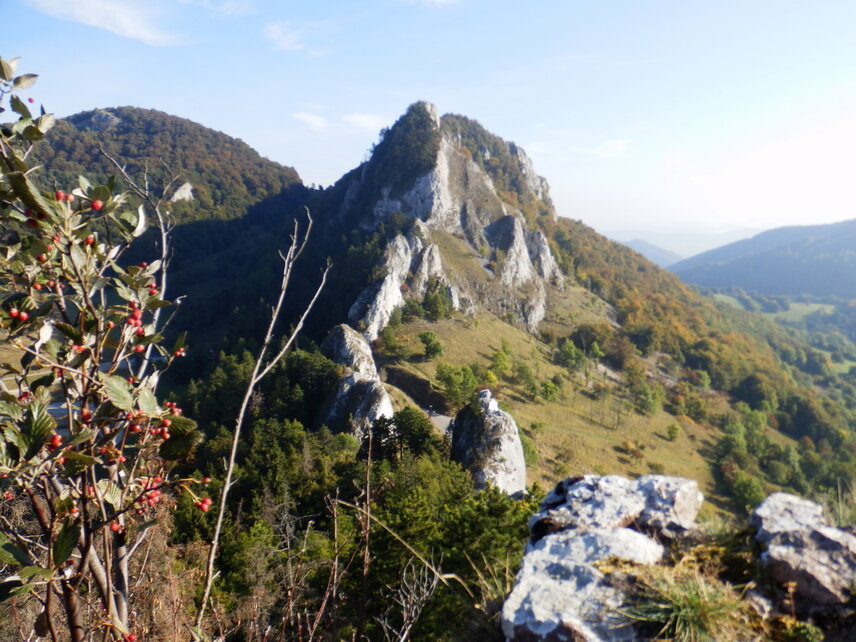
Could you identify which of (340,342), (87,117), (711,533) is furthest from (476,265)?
(87,117)

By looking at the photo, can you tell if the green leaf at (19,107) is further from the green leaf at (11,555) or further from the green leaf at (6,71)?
the green leaf at (11,555)

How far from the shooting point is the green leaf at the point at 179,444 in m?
2.00

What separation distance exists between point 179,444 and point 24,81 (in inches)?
74.2

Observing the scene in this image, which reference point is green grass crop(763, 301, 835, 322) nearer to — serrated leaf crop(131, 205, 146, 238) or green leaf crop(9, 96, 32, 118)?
serrated leaf crop(131, 205, 146, 238)

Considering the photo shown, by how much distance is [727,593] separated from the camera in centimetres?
407

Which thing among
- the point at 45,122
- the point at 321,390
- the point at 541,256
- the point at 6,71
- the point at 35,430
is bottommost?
the point at 321,390

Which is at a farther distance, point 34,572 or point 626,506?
point 626,506

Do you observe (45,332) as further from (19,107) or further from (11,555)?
(19,107)

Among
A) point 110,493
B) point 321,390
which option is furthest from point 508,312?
point 110,493

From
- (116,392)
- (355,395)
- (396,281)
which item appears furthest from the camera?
(396,281)

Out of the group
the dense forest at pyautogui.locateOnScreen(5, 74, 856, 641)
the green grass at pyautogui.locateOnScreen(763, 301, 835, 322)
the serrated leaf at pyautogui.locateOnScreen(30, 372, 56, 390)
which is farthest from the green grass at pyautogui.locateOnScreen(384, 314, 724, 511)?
the green grass at pyautogui.locateOnScreen(763, 301, 835, 322)

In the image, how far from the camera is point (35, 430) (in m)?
1.47

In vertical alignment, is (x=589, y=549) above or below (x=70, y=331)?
below

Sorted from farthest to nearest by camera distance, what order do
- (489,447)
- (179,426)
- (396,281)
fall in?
(396,281)
(489,447)
(179,426)
